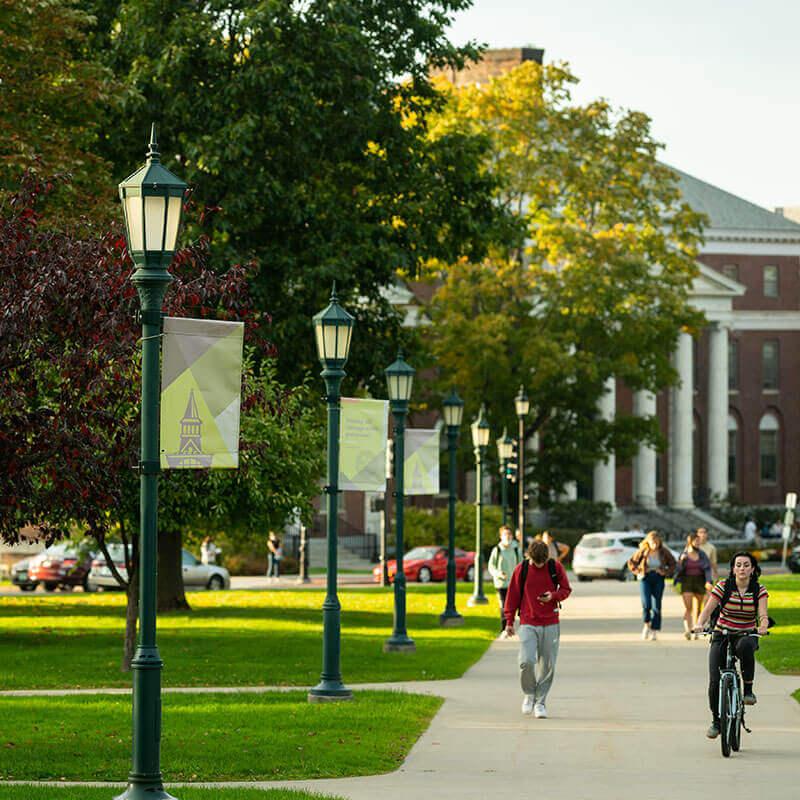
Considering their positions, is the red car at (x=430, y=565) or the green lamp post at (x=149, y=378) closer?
the green lamp post at (x=149, y=378)

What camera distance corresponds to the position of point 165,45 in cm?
3391

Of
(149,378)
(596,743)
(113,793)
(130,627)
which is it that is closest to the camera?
(149,378)

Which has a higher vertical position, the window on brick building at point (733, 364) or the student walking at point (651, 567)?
the window on brick building at point (733, 364)

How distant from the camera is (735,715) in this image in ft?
47.4

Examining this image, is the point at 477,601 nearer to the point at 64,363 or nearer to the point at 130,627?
the point at 130,627

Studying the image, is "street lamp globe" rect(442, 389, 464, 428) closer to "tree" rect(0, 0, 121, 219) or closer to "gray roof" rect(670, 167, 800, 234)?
"tree" rect(0, 0, 121, 219)

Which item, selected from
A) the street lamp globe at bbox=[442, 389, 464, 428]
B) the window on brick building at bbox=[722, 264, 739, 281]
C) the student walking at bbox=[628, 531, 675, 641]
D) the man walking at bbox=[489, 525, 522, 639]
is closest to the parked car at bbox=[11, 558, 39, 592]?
the street lamp globe at bbox=[442, 389, 464, 428]

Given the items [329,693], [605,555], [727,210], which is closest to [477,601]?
[605,555]

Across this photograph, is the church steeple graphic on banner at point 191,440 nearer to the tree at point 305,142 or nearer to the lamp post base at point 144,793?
the lamp post base at point 144,793

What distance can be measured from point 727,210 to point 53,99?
7556 centimetres

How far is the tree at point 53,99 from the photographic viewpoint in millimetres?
26781

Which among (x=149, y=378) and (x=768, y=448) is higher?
(x=768, y=448)

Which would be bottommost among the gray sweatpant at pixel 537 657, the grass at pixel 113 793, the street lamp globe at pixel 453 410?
the grass at pixel 113 793

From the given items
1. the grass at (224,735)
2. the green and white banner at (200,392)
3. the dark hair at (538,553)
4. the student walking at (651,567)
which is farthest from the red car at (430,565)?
the green and white banner at (200,392)
